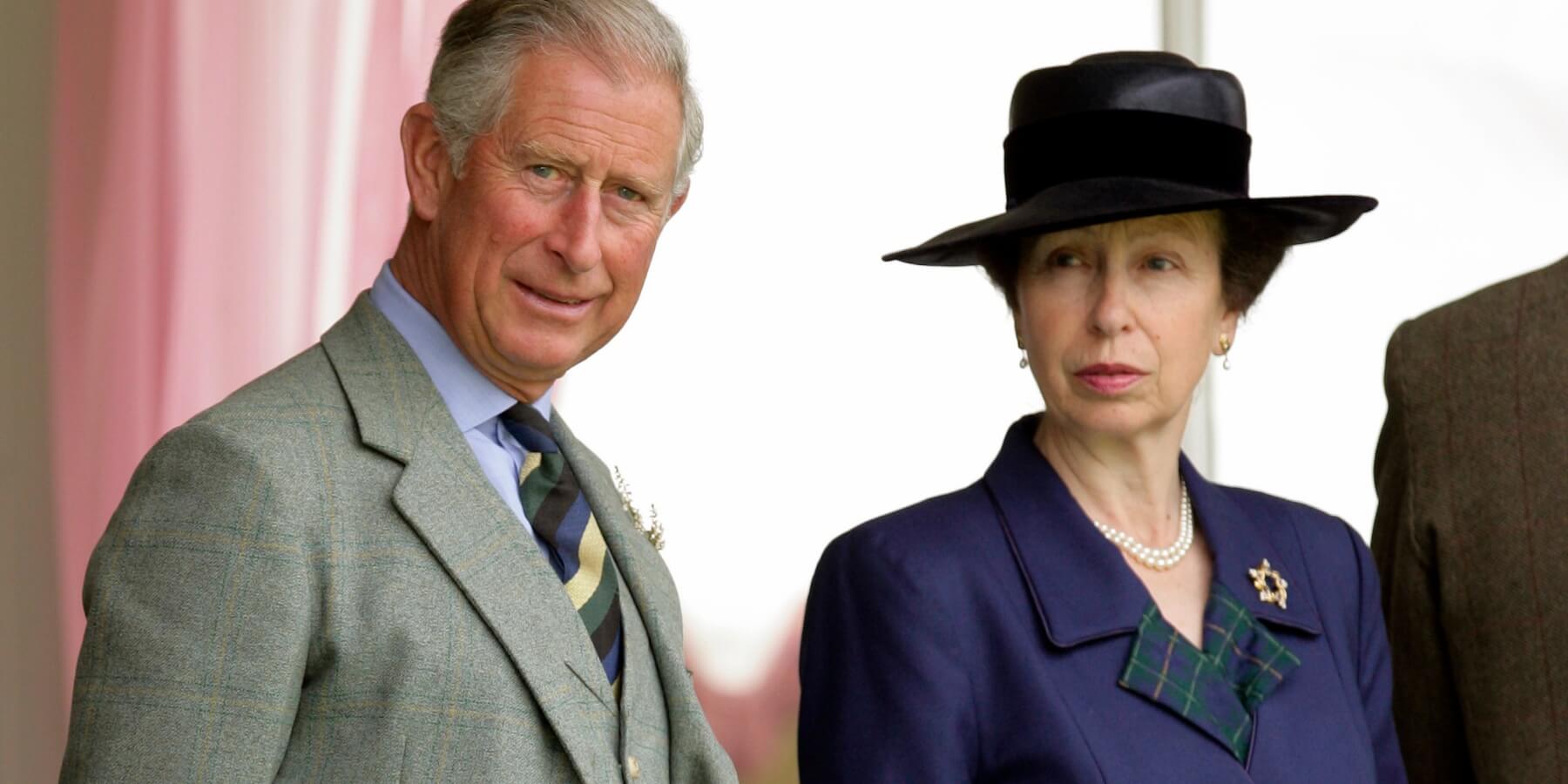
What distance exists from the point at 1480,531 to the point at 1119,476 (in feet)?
1.77

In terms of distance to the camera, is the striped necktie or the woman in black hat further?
the woman in black hat

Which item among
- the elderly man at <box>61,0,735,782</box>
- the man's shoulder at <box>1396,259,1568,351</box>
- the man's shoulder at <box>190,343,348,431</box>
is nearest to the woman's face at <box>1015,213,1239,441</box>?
the man's shoulder at <box>1396,259,1568,351</box>

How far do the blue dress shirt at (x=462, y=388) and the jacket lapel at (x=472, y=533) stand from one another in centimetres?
4

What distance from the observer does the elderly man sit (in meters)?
1.62

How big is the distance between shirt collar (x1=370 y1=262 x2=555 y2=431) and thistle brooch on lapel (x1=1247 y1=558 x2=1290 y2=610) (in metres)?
1.07

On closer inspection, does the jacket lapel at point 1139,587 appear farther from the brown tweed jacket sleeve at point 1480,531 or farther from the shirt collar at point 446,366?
the shirt collar at point 446,366

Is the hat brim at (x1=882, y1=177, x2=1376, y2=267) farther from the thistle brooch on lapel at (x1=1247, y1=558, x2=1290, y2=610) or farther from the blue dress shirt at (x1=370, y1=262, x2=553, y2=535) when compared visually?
the blue dress shirt at (x1=370, y1=262, x2=553, y2=535)

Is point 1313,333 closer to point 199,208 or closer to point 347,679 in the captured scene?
point 199,208

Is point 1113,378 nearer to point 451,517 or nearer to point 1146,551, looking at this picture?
point 1146,551

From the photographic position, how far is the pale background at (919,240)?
4047mm

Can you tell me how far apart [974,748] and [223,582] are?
96 centimetres

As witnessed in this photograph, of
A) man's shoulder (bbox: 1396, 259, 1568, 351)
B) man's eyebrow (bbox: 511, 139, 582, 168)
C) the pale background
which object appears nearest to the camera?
man's eyebrow (bbox: 511, 139, 582, 168)

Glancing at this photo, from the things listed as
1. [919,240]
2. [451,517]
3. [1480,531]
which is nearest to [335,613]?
[451,517]

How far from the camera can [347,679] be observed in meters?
1.69
